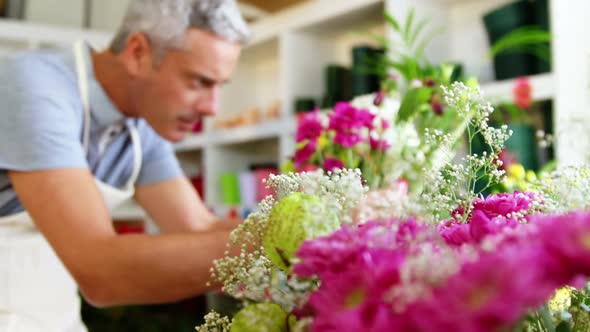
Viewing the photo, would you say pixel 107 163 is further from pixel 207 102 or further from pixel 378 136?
pixel 378 136

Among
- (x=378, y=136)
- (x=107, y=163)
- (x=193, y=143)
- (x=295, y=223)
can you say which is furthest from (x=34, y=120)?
(x=193, y=143)

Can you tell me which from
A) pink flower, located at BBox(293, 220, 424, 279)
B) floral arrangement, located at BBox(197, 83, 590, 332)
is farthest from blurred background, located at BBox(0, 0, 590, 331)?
pink flower, located at BBox(293, 220, 424, 279)

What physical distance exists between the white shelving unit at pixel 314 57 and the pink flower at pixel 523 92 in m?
0.02

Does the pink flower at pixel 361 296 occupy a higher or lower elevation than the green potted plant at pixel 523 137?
higher

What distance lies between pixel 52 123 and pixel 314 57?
54.2 inches

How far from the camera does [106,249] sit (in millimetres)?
780

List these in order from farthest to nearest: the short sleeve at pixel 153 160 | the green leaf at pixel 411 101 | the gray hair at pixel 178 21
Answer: the short sleeve at pixel 153 160
the gray hair at pixel 178 21
the green leaf at pixel 411 101

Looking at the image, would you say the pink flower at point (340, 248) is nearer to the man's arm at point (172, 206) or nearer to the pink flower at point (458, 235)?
the pink flower at point (458, 235)

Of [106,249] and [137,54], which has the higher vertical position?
[137,54]

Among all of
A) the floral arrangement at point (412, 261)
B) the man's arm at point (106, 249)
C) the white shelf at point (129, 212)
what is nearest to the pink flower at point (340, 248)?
Result: the floral arrangement at point (412, 261)

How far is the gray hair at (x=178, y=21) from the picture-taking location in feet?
3.66

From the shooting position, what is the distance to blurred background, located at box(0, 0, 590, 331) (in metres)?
1.33

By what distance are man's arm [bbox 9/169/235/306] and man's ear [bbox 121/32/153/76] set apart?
1.16 feet

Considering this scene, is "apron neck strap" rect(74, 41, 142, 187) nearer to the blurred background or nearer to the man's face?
the man's face
